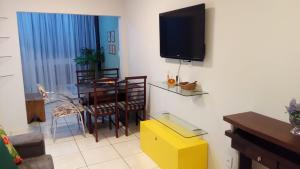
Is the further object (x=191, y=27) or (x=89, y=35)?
(x=89, y=35)

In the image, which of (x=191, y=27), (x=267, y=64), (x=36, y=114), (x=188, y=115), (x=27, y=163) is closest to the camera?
(x=267, y=64)

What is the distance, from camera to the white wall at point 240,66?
1728 millimetres

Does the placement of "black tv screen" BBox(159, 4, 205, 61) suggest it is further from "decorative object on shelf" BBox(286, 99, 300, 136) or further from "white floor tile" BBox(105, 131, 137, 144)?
"white floor tile" BBox(105, 131, 137, 144)

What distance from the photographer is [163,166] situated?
275 centimetres

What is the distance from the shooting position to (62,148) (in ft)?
11.1

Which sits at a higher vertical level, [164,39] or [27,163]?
[164,39]

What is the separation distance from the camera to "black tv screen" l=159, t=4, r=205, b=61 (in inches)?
98.9

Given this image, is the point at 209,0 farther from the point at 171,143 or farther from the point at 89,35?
the point at 89,35

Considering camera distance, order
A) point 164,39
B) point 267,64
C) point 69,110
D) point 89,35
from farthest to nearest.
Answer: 1. point 89,35
2. point 69,110
3. point 164,39
4. point 267,64

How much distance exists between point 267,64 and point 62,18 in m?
5.23

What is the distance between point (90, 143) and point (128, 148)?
2.00 ft

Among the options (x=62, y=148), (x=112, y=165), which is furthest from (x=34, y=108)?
(x=112, y=165)

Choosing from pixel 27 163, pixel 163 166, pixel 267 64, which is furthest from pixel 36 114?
pixel 267 64

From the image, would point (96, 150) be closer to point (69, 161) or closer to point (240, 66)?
point (69, 161)
